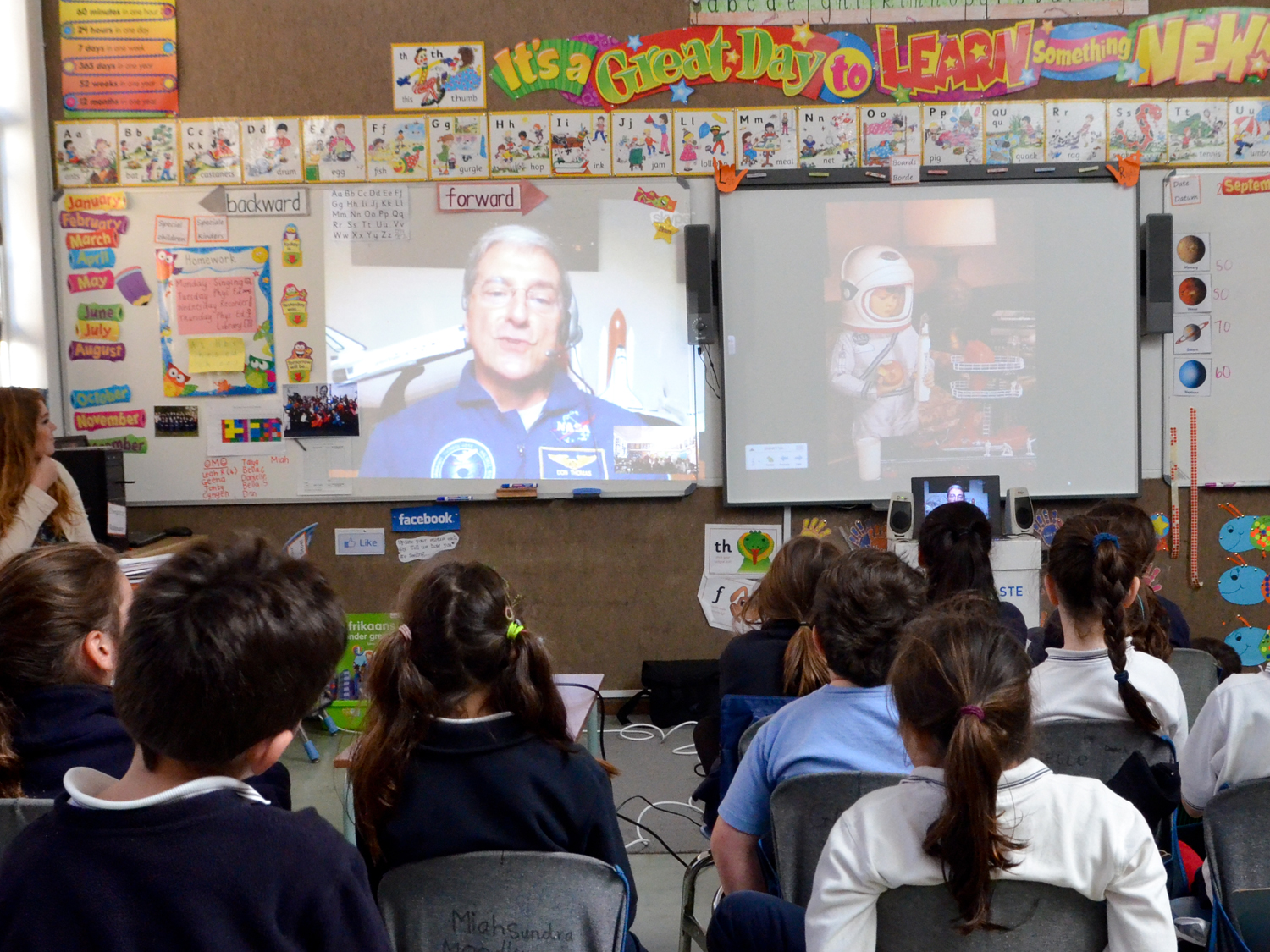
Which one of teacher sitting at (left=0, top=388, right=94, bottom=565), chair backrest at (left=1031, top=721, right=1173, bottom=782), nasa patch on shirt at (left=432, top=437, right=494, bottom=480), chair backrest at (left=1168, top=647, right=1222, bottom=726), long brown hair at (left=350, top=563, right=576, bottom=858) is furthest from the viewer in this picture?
nasa patch on shirt at (left=432, top=437, right=494, bottom=480)

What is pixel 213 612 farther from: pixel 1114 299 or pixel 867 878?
pixel 1114 299

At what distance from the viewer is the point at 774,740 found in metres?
1.58

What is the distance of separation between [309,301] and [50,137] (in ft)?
4.13

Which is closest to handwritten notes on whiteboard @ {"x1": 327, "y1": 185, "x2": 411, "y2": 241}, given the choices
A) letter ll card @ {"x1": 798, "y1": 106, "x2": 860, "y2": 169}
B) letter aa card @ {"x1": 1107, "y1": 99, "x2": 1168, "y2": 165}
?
letter ll card @ {"x1": 798, "y1": 106, "x2": 860, "y2": 169}

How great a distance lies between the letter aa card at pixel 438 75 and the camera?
412 centimetres

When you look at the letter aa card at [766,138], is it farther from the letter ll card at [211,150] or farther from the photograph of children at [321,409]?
the letter ll card at [211,150]

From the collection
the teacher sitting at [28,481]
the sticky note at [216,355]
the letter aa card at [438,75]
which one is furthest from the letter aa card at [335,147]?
the teacher sitting at [28,481]

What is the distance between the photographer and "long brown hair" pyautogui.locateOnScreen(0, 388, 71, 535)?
3.15 meters

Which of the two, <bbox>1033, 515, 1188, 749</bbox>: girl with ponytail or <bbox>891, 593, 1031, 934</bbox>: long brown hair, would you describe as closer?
<bbox>891, 593, 1031, 934</bbox>: long brown hair

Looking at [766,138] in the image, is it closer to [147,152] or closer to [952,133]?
[952,133]

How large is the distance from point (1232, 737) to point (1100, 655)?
0.29 meters

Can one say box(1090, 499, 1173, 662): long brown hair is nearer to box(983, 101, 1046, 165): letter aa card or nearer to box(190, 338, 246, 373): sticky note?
box(983, 101, 1046, 165): letter aa card

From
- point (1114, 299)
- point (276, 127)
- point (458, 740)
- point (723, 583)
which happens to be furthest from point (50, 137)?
point (1114, 299)

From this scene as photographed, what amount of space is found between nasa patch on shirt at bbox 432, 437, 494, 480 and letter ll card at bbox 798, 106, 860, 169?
176cm
